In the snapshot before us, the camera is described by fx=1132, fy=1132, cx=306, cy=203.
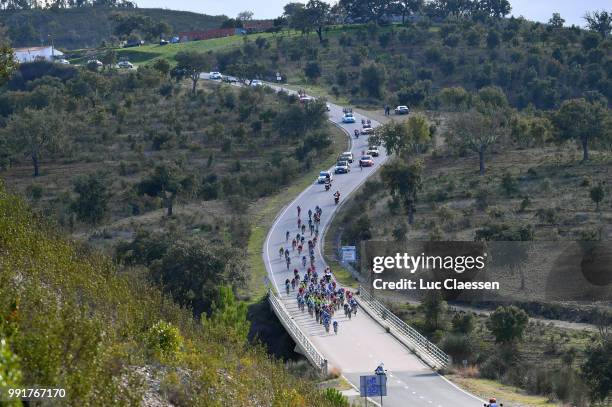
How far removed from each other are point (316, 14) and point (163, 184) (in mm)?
66689

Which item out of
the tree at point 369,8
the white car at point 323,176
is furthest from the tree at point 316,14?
the white car at point 323,176

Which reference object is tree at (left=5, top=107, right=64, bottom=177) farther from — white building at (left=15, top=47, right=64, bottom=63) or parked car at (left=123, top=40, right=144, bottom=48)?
parked car at (left=123, top=40, right=144, bottom=48)

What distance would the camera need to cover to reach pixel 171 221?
60.3 meters

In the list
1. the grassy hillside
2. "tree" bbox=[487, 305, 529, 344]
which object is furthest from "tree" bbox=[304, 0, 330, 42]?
the grassy hillside

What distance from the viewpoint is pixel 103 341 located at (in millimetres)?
18578

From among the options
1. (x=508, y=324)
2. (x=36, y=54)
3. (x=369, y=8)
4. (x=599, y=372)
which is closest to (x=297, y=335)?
(x=508, y=324)

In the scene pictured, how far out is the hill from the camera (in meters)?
158

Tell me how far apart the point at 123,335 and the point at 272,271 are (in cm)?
2977

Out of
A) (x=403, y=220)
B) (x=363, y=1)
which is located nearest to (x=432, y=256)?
(x=403, y=220)

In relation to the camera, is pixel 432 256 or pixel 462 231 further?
pixel 462 231

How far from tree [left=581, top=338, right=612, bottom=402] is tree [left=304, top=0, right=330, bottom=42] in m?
95.3

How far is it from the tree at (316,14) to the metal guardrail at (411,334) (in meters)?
84.5

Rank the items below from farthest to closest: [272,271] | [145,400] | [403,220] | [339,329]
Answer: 1. [403,220]
2. [272,271]
3. [339,329]
4. [145,400]

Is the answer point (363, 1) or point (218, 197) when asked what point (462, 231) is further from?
point (363, 1)
